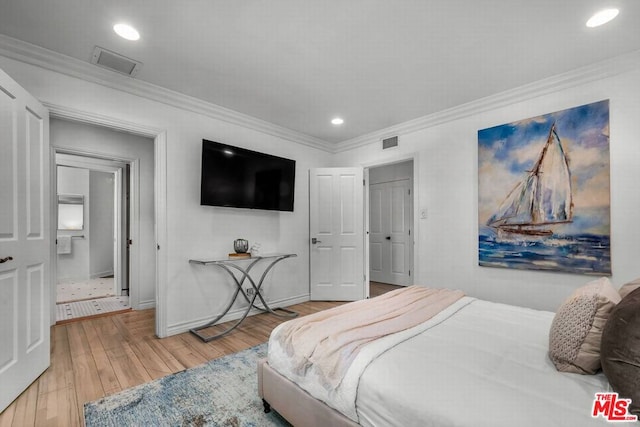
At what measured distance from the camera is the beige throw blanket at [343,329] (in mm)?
1390

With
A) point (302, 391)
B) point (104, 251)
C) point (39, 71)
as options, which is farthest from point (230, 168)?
point (104, 251)

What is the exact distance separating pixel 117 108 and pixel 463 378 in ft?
11.2

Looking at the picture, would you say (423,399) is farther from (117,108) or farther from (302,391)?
(117,108)

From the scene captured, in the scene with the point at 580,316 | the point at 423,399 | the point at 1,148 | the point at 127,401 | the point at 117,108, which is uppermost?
the point at 117,108

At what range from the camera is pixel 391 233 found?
5836 millimetres

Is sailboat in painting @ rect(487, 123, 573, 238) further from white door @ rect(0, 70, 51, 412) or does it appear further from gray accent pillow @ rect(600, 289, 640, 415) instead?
white door @ rect(0, 70, 51, 412)

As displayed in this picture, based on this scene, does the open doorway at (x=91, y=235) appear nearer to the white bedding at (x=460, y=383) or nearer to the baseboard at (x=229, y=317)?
the baseboard at (x=229, y=317)

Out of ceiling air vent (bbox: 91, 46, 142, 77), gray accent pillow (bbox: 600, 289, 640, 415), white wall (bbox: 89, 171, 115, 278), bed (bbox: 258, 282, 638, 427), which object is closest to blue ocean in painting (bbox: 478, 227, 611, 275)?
bed (bbox: 258, 282, 638, 427)

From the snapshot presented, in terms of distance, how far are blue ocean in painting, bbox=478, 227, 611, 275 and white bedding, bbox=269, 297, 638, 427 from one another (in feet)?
4.68

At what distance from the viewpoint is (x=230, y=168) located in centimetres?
345

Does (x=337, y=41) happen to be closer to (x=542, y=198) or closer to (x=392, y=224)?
(x=542, y=198)

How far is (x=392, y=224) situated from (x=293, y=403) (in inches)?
183

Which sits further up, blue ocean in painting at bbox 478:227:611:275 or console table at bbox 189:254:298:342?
blue ocean in painting at bbox 478:227:611:275
